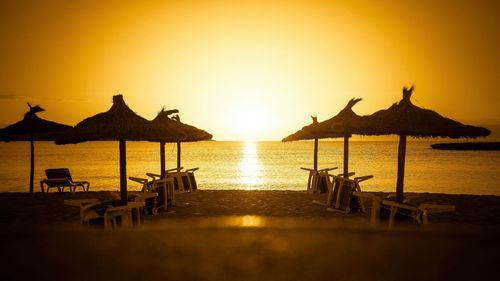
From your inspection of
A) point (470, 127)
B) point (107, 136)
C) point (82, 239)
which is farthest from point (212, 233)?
point (470, 127)

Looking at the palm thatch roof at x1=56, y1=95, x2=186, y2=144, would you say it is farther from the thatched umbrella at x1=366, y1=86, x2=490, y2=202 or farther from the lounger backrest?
the lounger backrest

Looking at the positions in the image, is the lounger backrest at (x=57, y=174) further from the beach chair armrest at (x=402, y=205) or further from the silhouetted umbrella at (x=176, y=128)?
the beach chair armrest at (x=402, y=205)

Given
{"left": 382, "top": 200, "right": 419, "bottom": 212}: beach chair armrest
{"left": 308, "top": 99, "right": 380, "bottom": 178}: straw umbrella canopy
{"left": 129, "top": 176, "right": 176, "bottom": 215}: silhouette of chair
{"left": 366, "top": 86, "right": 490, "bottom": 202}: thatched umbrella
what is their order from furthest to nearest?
{"left": 129, "top": 176, "right": 176, "bottom": 215}: silhouette of chair
{"left": 308, "top": 99, "right": 380, "bottom": 178}: straw umbrella canopy
{"left": 366, "top": 86, "right": 490, "bottom": 202}: thatched umbrella
{"left": 382, "top": 200, "right": 419, "bottom": 212}: beach chair armrest

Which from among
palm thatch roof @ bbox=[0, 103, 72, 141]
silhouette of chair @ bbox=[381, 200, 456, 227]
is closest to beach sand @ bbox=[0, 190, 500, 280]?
silhouette of chair @ bbox=[381, 200, 456, 227]

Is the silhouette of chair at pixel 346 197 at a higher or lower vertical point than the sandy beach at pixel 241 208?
higher

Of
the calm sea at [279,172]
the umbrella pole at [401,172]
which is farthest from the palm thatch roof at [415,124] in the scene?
the calm sea at [279,172]

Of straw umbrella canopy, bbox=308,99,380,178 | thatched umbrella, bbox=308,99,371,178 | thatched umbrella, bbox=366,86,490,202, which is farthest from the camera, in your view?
thatched umbrella, bbox=308,99,371,178

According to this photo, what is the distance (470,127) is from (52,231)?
22.7 feet

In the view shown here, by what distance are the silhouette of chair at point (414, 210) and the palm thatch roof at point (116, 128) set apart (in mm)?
4240

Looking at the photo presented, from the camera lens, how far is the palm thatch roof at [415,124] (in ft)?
23.0

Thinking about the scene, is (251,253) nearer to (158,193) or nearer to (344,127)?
(344,127)

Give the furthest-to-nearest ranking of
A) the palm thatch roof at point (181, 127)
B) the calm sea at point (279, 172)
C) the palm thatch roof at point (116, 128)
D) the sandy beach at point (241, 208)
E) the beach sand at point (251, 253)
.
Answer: the calm sea at point (279, 172), the palm thatch roof at point (181, 127), the sandy beach at point (241, 208), the palm thatch roof at point (116, 128), the beach sand at point (251, 253)

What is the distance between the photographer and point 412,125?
23.2 feet

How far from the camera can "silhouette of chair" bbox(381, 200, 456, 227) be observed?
640cm
